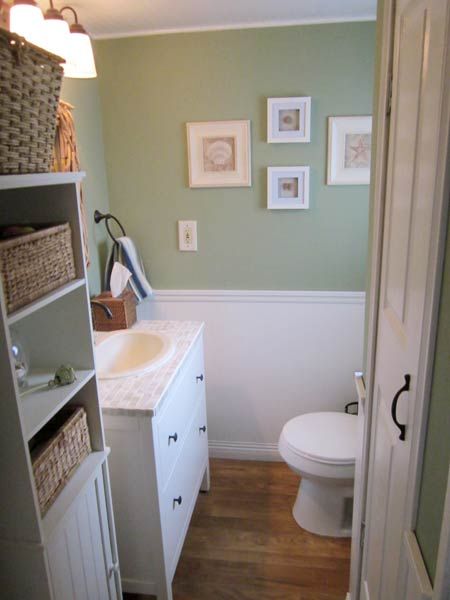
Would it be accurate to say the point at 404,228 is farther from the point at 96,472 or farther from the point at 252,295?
the point at 252,295

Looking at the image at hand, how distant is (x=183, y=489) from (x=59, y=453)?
900mm

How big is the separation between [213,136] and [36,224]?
139cm

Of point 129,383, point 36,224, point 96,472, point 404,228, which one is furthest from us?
point 129,383

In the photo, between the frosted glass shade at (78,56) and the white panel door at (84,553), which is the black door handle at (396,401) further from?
the frosted glass shade at (78,56)

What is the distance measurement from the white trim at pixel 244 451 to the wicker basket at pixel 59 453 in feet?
5.03

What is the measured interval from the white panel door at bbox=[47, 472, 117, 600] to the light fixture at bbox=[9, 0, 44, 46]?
4.35 feet

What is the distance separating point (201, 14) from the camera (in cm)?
212

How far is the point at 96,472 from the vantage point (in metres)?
1.35

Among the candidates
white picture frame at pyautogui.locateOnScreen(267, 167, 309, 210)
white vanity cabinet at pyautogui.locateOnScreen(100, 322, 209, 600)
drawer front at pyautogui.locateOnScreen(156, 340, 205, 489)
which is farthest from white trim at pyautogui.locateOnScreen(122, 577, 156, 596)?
white picture frame at pyautogui.locateOnScreen(267, 167, 309, 210)

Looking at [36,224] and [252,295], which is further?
[252,295]

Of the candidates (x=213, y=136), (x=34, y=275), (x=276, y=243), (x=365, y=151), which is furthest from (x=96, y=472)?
(x=365, y=151)

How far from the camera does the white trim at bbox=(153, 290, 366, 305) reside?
99.6 inches

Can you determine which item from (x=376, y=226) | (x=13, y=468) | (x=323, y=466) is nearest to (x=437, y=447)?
(x=376, y=226)

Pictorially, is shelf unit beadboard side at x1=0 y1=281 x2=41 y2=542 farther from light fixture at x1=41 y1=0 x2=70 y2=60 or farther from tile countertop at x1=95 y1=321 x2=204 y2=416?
light fixture at x1=41 y1=0 x2=70 y2=60
